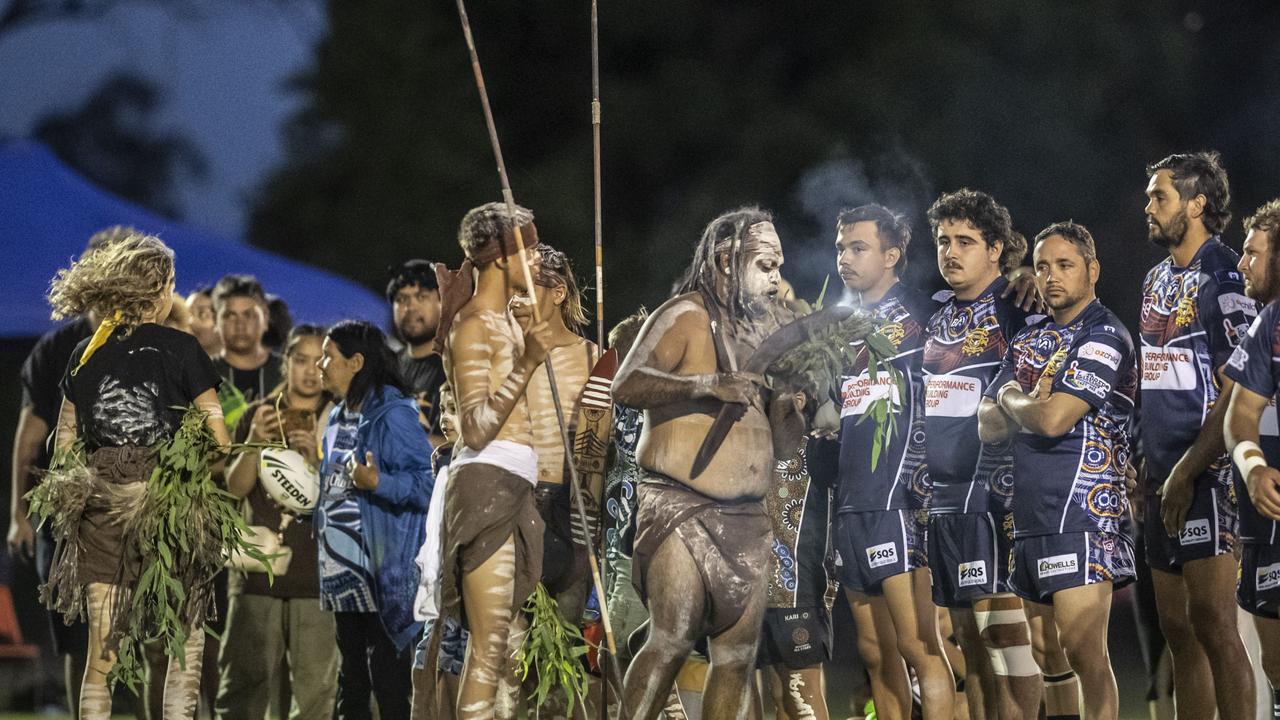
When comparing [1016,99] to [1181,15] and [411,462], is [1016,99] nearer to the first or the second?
[1181,15]

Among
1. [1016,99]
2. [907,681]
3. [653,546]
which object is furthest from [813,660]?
[1016,99]

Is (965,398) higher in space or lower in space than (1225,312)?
lower

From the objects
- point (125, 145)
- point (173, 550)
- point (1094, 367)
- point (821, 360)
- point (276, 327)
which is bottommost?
point (173, 550)

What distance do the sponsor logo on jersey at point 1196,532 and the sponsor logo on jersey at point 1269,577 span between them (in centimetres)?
75

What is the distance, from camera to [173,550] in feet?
24.5

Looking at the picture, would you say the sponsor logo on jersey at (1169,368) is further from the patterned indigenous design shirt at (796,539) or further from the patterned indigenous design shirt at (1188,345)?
the patterned indigenous design shirt at (796,539)

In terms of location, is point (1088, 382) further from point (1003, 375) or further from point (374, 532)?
point (374, 532)

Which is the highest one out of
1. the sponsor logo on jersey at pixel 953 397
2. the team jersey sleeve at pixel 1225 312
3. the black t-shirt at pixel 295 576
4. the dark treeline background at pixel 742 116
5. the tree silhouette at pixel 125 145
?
the tree silhouette at pixel 125 145

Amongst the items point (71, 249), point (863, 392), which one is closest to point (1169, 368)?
point (863, 392)

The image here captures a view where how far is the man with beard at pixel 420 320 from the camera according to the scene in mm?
9797

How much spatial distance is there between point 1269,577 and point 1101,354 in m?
1.27

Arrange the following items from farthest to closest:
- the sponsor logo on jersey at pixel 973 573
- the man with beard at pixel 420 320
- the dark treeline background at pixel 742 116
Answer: the dark treeline background at pixel 742 116, the man with beard at pixel 420 320, the sponsor logo on jersey at pixel 973 573

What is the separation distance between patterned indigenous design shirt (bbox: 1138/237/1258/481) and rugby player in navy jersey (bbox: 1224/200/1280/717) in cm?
68

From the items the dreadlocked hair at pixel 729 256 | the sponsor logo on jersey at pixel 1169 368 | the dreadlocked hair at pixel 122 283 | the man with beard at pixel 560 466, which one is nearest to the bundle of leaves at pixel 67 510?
the dreadlocked hair at pixel 122 283
